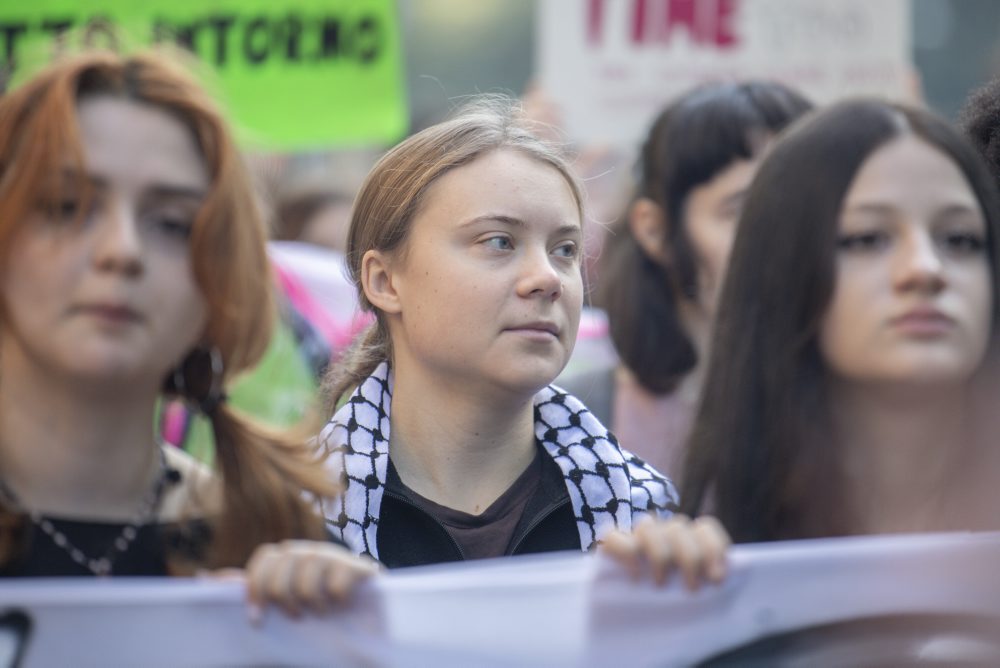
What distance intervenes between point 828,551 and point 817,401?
17.2 inches

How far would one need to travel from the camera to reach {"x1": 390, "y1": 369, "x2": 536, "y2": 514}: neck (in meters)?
2.15

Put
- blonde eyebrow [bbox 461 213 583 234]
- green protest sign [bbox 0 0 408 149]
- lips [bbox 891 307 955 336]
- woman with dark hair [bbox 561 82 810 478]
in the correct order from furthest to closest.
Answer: green protest sign [bbox 0 0 408 149] < woman with dark hair [bbox 561 82 810 478] < blonde eyebrow [bbox 461 213 583 234] < lips [bbox 891 307 955 336]

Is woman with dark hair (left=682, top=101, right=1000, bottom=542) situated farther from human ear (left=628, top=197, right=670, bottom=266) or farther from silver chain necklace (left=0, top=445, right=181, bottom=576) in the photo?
human ear (left=628, top=197, right=670, bottom=266)

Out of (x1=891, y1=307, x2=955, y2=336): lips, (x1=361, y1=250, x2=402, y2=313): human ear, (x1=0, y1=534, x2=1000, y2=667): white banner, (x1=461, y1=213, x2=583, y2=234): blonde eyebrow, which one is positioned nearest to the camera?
(x1=0, y1=534, x2=1000, y2=667): white banner

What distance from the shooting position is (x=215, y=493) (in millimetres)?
1876

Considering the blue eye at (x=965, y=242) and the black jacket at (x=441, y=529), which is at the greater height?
the blue eye at (x=965, y=242)

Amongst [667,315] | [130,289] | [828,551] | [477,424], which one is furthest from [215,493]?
[667,315]

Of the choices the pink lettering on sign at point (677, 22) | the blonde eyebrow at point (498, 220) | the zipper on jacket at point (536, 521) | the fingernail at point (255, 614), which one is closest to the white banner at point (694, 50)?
the pink lettering on sign at point (677, 22)

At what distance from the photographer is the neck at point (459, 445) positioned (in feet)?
7.06

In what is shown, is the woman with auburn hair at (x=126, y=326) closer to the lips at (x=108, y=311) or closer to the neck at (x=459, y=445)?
the lips at (x=108, y=311)

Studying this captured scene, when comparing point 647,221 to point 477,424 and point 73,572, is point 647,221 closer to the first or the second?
point 477,424

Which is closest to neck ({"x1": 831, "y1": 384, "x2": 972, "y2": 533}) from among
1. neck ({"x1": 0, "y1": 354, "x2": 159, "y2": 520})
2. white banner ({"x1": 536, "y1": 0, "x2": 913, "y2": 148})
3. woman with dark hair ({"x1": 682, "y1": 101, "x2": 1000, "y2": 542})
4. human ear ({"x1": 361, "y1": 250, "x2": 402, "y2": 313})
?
woman with dark hair ({"x1": 682, "y1": 101, "x2": 1000, "y2": 542})

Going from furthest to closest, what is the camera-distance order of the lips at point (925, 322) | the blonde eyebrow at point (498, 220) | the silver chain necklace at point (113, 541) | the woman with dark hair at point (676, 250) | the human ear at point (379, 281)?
1. the woman with dark hair at point (676, 250)
2. the human ear at point (379, 281)
3. the blonde eyebrow at point (498, 220)
4. the lips at point (925, 322)
5. the silver chain necklace at point (113, 541)

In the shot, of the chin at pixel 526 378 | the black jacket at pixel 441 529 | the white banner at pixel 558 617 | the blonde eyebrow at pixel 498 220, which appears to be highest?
the blonde eyebrow at pixel 498 220
